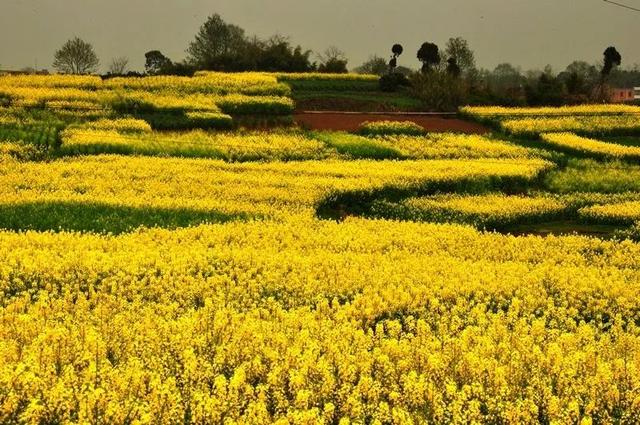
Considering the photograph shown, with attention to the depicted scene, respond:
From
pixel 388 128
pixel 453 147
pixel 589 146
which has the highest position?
pixel 388 128

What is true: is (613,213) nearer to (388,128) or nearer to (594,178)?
(594,178)

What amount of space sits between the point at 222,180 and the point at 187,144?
795 centimetres

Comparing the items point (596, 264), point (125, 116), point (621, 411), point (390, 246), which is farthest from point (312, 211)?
point (125, 116)

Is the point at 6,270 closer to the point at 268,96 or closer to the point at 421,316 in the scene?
the point at 421,316

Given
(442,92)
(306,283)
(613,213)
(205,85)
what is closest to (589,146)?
(442,92)

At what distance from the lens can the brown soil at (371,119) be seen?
4353 cm

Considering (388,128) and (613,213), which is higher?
(388,128)

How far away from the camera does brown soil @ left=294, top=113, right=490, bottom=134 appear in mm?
43531

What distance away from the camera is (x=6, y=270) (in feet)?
42.8

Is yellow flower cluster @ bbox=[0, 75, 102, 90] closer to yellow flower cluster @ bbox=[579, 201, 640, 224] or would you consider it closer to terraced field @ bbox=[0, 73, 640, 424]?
terraced field @ bbox=[0, 73, 640, 424]

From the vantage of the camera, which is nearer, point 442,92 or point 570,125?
point 570,125

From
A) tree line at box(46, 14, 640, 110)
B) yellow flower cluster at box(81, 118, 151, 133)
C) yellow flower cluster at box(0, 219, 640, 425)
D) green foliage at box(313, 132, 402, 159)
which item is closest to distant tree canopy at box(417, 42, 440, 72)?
tree line at box(46, 14, 640, 110)

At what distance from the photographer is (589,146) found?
39.2 metres

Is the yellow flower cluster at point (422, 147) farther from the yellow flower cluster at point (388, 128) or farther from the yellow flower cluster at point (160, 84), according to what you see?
the yellow flower cluster at point (160, 84)
